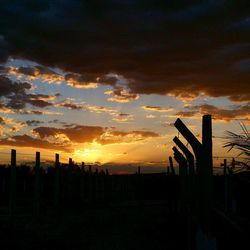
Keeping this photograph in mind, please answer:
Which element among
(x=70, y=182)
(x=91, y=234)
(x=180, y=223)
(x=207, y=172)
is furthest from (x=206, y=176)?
(x=70, y=182)

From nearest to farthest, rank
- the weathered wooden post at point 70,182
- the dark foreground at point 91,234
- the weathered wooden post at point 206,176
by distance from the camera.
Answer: the weathered wooden post at point 206,176 → the dark foreground at point 91,234 → the weathered wooden post at point 70,182

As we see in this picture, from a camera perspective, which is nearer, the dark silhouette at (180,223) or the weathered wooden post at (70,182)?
the dark silhouette at (180,223)

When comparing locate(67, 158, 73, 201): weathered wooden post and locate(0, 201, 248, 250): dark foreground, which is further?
locate(67, 158, 73, 201): weathered wooden post

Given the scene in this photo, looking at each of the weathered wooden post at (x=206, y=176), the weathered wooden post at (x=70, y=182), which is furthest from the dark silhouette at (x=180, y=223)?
the weathered wooden post at (x=70, y=182)

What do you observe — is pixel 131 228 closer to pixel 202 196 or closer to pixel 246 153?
pixel 202 196

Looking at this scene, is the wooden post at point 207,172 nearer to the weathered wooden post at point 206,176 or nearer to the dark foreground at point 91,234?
the weathered wooden post at point 206,176

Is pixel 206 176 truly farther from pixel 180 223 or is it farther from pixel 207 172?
pixel 180 223

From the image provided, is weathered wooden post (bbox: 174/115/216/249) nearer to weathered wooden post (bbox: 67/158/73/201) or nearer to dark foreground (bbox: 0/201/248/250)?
dark foreground (bbox: 0/201/248/250)

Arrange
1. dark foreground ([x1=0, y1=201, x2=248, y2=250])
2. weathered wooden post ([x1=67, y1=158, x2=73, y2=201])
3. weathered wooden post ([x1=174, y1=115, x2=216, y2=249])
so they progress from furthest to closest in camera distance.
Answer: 1. weathered wooden post ([x1=67, y1=158, x2=73, y2=201])
2. dark foreground ([x1=0, y1=201, x2=248, y2=250])
3. weathered wooden post ([x1=174, y1=115, x2=216, y2=249])

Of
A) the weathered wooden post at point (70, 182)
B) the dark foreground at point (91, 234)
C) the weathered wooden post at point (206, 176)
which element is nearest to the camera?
the weathered wooden post at point (206, 176)

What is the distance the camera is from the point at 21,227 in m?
13.2

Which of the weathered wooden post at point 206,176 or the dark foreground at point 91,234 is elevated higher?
the weathered wooden post at point 206,176

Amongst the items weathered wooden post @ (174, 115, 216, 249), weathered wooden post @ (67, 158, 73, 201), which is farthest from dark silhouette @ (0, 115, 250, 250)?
weathered wooden post @ (67, 158, 73, 201)

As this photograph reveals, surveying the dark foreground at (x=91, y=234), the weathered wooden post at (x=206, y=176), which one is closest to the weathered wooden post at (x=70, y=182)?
the dark foreground at (x=91, y=234)
